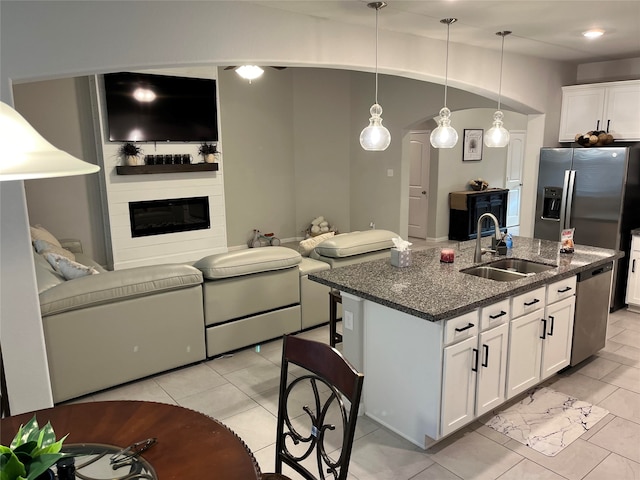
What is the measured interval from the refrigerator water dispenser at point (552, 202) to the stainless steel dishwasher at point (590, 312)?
151cm

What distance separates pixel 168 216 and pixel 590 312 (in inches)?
206

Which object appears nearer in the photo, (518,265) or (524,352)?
(524,352)

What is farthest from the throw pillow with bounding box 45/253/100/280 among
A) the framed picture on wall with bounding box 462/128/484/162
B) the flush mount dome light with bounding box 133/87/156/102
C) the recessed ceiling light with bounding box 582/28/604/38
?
the framed picture on wall with bounding box 462/128/484/162

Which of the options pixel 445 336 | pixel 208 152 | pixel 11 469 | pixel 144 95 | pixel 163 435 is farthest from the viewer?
pixel 208 152

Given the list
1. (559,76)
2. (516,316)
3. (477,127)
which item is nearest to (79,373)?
(516,316)

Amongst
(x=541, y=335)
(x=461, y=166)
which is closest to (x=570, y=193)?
(x=541, y=335)

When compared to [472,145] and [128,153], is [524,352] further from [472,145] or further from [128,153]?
[472,145]

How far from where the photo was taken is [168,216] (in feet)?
21.9

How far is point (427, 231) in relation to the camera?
858 centimetres

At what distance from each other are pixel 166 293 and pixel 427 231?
5926 millimetres

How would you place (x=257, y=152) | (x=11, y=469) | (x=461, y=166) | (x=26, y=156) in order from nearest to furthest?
(x=11, y=469) < (x=26, y=156) < (x=257, y=152) < (x=461, y=166)

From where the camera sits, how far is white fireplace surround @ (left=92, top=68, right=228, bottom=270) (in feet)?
19.9

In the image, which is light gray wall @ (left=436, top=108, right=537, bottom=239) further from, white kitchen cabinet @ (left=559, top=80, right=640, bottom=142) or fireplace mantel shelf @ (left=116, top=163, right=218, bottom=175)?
fireplace mantel shelf @ (left=116, top=163, right=218, bottom=175)

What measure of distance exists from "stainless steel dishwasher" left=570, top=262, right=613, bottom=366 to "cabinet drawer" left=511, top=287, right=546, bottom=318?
0.54 metres
